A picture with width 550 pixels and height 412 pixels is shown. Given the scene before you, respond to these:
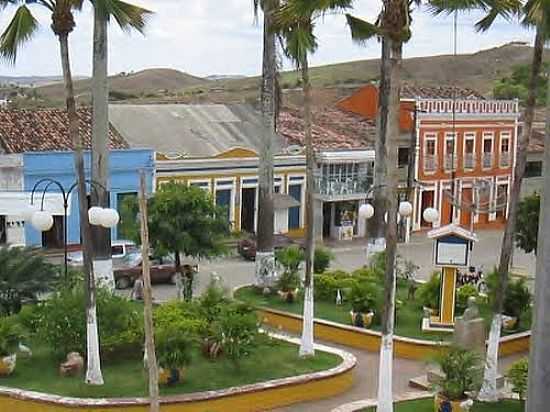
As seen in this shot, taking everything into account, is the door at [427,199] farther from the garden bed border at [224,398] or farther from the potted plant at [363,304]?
the garden bed border at [224,398]

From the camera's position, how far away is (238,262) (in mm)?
32000

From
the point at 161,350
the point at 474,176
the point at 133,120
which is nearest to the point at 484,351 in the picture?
the point at 161,350

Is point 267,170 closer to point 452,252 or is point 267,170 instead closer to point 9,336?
point 452,252

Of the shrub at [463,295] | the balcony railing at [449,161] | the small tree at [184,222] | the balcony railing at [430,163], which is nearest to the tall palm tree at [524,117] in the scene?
the shrub at [463,295]

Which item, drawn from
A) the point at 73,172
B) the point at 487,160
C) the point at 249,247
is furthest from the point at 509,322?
the point at 487,160

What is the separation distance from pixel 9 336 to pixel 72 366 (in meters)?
1.16

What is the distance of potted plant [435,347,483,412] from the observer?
13859 mm

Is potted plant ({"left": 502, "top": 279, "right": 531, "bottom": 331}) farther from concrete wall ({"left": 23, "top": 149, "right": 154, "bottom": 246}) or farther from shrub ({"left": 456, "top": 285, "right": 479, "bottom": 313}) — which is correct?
concrete wall ({"left": 23, "top": 149, "right": 154, "bottom": 246})

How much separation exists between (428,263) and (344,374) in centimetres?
1758

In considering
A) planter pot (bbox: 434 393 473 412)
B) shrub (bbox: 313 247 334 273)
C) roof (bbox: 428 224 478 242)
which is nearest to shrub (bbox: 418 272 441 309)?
roof (bbox: 428 224 478 242)

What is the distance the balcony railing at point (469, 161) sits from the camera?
1676 inches

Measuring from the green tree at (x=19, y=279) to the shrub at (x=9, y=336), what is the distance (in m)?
2.64

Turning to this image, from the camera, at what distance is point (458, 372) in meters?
13.9

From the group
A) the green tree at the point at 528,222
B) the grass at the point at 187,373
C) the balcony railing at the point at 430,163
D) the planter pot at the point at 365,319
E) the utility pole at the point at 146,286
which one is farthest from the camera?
the balcony railing at the point at 430,163
